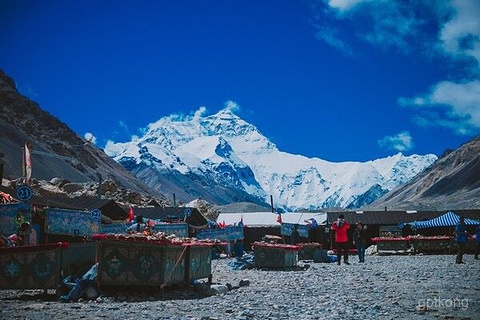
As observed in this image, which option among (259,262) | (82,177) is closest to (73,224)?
(259,262)

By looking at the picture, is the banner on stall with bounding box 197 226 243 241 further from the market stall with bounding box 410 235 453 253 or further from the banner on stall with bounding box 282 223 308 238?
the market stall with bounding box 410 235 453 253

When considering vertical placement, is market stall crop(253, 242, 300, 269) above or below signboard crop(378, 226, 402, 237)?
below

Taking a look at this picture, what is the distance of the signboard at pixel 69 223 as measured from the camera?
20.4 meters

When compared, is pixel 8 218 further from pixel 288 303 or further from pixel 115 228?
pixel 288 303

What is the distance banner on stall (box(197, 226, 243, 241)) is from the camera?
35.2 meters

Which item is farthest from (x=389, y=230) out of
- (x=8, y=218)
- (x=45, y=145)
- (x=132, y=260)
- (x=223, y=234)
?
(x=45, y=145)

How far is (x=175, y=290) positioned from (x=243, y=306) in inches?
131

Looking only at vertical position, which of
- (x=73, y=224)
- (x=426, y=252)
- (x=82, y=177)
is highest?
(x=82, y=177)

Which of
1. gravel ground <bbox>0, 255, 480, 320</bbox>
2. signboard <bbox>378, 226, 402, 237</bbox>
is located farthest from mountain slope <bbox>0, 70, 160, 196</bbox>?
gravel ground <bbox>0, 255, 480, 320</bbox>

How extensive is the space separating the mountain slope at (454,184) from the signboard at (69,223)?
10316 cm

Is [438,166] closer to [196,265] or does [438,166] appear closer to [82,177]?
[82,177]

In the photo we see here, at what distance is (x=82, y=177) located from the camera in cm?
12725

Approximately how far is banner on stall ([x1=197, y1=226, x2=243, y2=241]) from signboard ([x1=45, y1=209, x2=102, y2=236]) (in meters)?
13.1

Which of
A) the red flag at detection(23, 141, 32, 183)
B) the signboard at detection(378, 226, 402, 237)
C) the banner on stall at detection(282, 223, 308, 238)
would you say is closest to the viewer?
the red flag at detection(23, 141, 32, 183)
